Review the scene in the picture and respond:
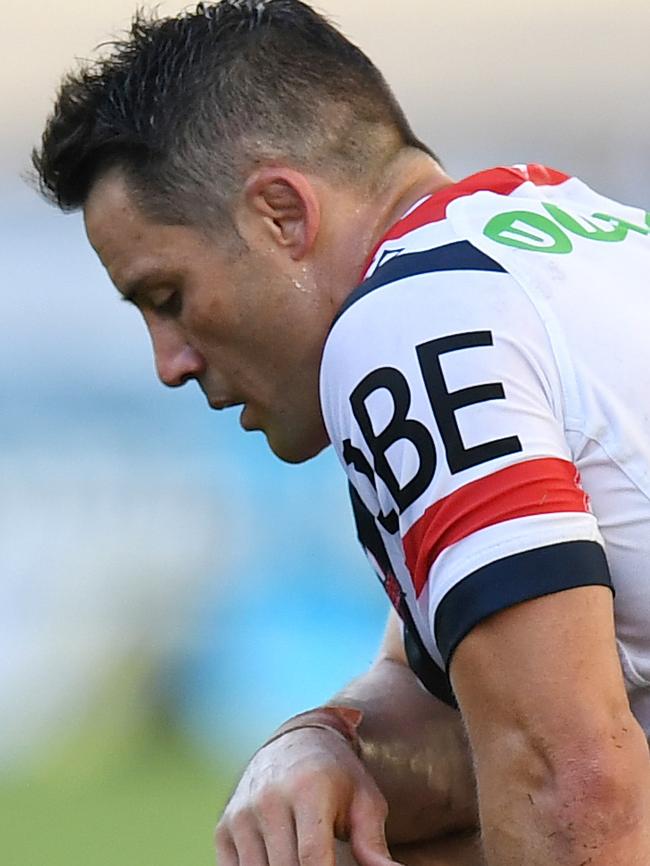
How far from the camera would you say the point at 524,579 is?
0.89 m

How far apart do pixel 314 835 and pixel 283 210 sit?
47 cm

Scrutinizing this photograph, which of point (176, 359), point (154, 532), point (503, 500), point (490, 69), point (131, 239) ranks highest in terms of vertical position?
point (490, 69)

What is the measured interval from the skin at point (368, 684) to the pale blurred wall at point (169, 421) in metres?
1.55

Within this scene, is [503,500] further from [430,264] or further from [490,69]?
[490,69]

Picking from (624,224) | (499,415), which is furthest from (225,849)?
(624,224)

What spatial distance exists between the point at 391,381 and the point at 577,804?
270mm

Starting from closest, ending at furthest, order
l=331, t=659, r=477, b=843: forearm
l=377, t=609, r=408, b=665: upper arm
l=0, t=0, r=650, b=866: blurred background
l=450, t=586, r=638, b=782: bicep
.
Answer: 1. l=450, t=586, r=638, b=782: bicep
2. l=331, t=659, r=477, b=843: forearm
3. l=377, t=609, r=408, b=665: upper arm
4. l=0, t=0, r=650, b=866: blurred background

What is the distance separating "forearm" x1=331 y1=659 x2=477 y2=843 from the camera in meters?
1.33

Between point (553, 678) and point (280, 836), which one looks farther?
point (280, 836)

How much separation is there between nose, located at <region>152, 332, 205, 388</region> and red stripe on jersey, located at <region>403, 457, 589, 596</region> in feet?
1.33

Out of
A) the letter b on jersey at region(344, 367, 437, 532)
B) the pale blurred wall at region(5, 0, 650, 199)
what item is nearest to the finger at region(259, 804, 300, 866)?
the letter b on jersey at region(344, 367, 437, 532)

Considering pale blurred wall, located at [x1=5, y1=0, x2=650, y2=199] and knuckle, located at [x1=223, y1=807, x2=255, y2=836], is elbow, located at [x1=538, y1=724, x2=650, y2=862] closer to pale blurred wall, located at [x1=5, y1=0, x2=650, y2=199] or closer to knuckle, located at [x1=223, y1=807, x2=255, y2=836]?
knuckle, located at [x1=223, y1=807, x2=255, y2=836]

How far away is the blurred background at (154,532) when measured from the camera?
9.80 ft

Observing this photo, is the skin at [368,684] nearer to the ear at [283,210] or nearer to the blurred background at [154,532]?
the ear at [283,210]
